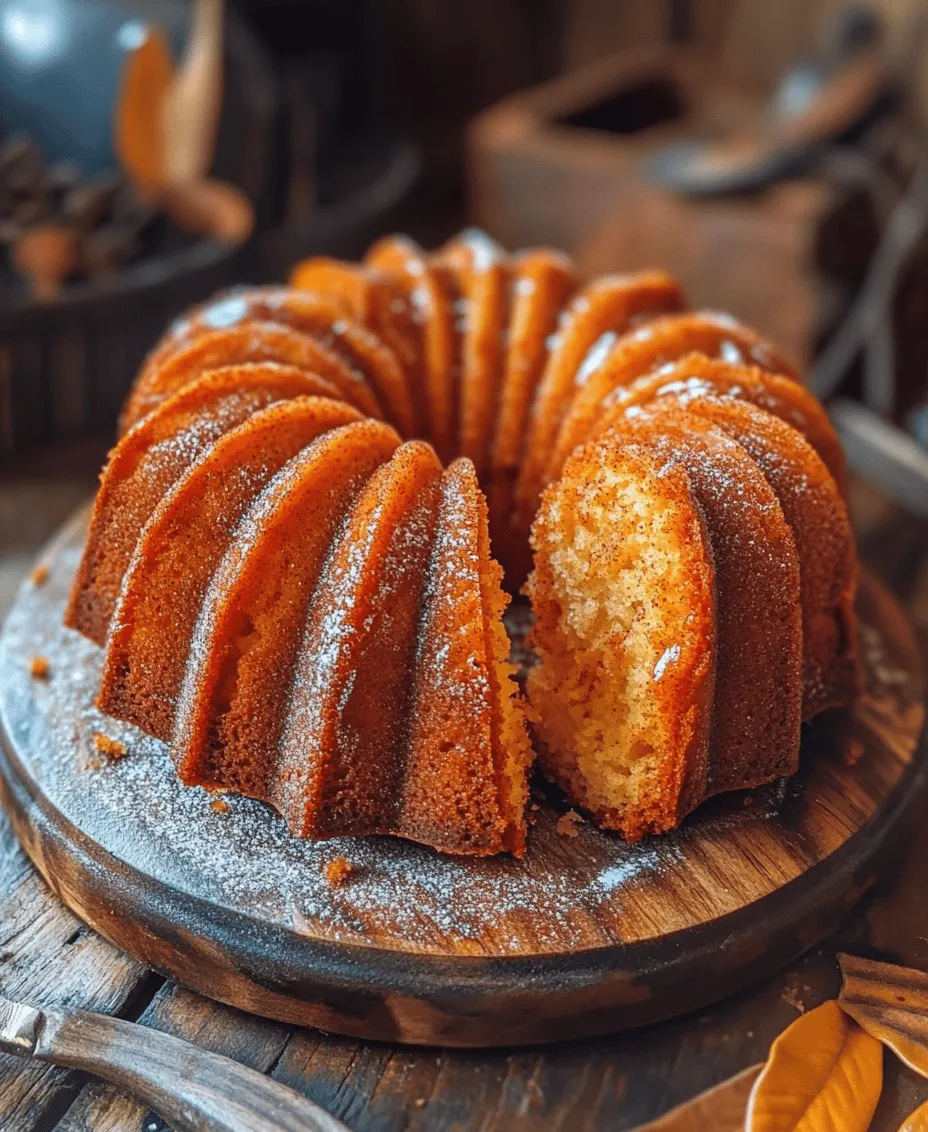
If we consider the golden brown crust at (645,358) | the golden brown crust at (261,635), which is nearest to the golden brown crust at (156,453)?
the golden brown crust at (261,635)

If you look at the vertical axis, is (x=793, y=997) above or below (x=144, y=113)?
below

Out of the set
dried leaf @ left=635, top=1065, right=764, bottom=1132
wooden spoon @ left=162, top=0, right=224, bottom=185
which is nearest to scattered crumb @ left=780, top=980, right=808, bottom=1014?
dried leaf @ left=635, top=1065, right=764, bottom=1132

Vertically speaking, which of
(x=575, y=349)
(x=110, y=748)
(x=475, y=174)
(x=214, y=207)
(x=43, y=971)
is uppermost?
(x=575, y=349)

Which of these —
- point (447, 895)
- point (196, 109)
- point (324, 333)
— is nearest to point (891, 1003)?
point (447, 895)

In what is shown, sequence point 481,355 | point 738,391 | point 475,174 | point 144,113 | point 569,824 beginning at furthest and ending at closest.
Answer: point 475,174
point 144,113
point 481,355
point 738,391
point 569,824

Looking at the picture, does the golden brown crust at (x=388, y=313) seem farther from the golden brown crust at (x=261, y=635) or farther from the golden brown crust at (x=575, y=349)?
the golden brown crust at (x=261, y=635)

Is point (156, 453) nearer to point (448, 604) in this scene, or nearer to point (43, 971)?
point (448, 604)

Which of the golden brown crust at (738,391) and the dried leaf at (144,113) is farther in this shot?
the dried leaf at (144,113)

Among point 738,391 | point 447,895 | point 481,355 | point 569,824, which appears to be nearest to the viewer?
point 447,895
